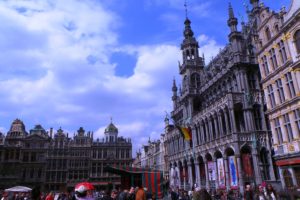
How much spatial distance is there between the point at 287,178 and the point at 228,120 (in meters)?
13.5

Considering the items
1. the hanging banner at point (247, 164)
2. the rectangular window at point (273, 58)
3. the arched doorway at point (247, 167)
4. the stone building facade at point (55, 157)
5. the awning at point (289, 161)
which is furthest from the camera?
the stone building facade at point (55, 157)

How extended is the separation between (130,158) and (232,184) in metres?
52.0

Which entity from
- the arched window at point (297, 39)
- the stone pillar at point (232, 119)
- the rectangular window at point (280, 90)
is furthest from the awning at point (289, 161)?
the arched window at point (297, 39)

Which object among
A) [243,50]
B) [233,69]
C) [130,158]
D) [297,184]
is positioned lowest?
[297,184]

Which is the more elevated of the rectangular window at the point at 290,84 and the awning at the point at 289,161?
the rectangular window at the point at 290,84

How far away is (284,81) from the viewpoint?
2420cm

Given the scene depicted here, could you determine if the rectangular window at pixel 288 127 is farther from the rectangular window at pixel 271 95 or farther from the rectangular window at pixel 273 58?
the rectangular window at pixel 273 58

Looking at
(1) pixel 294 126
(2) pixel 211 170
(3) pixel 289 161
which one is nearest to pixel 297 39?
(1) pixel 294 126

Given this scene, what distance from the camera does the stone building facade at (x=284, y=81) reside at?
2267 cm

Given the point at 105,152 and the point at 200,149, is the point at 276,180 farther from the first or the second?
the point at 105,152

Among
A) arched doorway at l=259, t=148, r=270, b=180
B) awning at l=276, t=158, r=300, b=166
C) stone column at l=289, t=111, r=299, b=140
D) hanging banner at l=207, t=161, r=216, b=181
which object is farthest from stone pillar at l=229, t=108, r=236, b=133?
stone column at l=289, t=111, r=299, b=140

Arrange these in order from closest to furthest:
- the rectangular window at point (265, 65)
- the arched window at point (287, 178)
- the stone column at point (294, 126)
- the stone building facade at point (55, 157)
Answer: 1. the stone column at point (294, 126)
2. the arched window at point (287, 178)
3. the rectangular window at point (265, 65)
4. the stone building facade at point (55, 157)

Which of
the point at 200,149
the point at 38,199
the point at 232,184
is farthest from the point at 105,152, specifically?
the point at 38,199

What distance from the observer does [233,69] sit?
3628 centimetres
